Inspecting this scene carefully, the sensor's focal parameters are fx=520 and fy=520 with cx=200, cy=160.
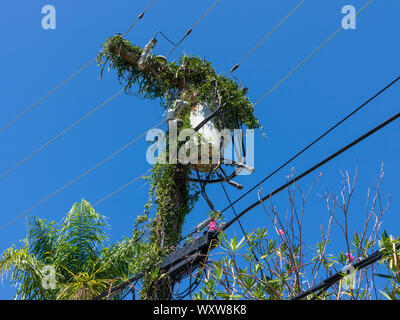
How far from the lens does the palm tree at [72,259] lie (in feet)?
20.6

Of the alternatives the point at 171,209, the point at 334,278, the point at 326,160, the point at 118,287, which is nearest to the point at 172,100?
the point at 171,209

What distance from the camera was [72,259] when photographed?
757 cm

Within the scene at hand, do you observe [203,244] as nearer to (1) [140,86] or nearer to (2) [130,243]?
(2) [130,243]

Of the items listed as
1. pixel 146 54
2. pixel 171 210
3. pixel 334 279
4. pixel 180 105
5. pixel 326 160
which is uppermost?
pixel 146 54

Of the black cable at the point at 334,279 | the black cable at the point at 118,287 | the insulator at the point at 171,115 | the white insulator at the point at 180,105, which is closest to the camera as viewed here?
the black cable at the point at 334,279

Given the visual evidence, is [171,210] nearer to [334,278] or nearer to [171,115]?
[171,115]

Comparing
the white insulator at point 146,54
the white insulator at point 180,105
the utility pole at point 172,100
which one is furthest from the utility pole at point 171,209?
the white insulator at point 146,54

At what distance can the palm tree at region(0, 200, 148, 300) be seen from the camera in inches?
247

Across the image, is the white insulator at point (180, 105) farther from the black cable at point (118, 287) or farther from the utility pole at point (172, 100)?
the black cable at point (118, 287)

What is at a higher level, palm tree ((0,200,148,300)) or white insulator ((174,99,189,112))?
white insulator ((174,99,189,112))

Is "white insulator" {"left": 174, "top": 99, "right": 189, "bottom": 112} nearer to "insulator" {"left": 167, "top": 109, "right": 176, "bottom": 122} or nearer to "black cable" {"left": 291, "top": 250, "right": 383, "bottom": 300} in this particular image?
"insulator" {"left": 167, "top": 109, "right": 176, "bottom": 122}

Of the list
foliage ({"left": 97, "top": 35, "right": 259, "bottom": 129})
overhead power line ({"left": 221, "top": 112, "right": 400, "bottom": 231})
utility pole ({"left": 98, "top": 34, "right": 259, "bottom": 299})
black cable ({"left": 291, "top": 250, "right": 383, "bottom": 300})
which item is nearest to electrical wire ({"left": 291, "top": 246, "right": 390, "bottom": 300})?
black cable ({"left": 291, "top": 250, "right": 383, "bottom": 300})

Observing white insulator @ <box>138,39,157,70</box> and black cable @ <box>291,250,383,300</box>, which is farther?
white insulator @ <box>138,39,157,70</box>
